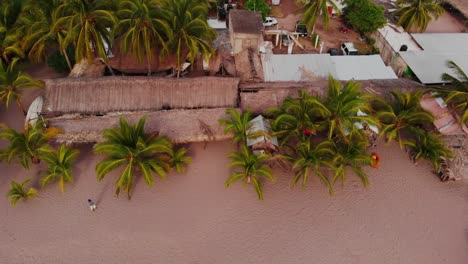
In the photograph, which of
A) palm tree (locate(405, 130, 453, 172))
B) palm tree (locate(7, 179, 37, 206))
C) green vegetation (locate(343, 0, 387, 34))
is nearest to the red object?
palm tree (locate(405, 130, 453, 172))

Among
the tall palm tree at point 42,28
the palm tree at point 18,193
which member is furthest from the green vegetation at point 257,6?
the palm tree at point 18,193

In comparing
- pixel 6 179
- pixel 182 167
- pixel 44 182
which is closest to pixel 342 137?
pixel 182 167

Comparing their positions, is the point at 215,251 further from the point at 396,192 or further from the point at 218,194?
the point at 396,192

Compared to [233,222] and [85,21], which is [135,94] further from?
[233,222]

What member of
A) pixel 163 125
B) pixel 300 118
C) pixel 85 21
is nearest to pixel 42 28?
pixel 85 21

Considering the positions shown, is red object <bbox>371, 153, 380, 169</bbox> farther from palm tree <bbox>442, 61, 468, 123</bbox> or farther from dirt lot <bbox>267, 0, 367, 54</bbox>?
dirt lot <bbox>267, 0, 367, 54</bbox>

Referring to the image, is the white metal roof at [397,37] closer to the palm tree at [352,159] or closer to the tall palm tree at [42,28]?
the palm tree at [352,159]

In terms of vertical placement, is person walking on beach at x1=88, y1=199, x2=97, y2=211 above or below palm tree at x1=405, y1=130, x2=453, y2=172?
below
